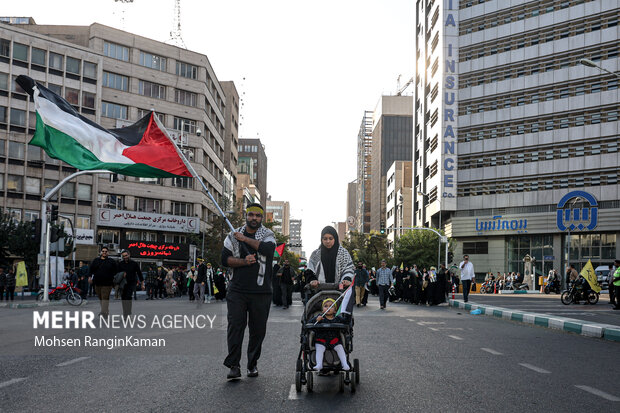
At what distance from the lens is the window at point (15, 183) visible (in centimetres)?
5525

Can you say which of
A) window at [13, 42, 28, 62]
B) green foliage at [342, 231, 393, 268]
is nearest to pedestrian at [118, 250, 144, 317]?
window at [13, 42, 28, 62]

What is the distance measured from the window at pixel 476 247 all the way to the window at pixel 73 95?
37.5 m

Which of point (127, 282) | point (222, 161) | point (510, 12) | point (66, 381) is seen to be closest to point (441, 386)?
point (66, 381)

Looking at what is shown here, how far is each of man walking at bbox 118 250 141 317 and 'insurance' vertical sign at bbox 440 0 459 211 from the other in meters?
53.0

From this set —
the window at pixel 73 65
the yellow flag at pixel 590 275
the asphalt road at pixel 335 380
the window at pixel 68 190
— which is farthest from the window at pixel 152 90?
the asphalt road at pixel 335 380

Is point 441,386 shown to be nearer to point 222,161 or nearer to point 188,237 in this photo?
point 188,237

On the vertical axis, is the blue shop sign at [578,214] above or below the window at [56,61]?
below

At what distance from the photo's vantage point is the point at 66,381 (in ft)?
23.7

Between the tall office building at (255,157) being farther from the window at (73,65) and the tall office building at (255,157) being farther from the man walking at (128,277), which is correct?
the man walking at (128,277)

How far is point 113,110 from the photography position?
210 ft

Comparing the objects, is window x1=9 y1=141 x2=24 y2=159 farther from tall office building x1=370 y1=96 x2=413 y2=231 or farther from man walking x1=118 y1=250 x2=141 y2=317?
tall office building x1=370 y1=96 x2=413 y2=231

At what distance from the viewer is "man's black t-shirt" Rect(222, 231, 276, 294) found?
7.55 metres

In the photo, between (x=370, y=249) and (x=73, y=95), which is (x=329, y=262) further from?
(x=370, y=249)

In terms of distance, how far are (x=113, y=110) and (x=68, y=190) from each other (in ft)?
30.6
